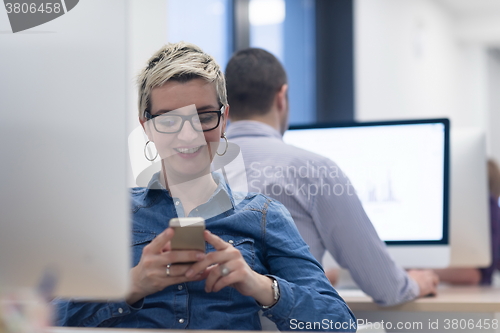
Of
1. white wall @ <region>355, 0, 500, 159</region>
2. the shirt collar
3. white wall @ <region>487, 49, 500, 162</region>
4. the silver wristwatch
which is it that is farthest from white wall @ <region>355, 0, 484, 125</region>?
the silver wristwatch

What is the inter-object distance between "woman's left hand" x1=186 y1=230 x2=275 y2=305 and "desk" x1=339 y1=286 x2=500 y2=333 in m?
0.58

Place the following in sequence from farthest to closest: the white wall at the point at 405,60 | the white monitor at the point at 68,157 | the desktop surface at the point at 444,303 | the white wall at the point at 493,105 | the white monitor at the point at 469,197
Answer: the white wall at the point at 493,105 < the white wall at the point at 405,60 < the white monitor at the point at 469,197 < the desktop surface at the point at 444,303 < the white monitor at the point at 68,157

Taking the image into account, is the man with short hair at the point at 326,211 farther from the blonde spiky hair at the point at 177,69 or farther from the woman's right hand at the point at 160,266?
the woman's right hand at the point at 160,266

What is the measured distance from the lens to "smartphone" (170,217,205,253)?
823mm

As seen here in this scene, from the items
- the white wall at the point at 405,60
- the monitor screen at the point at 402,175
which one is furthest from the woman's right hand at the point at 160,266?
the white wall at the point at 405,60

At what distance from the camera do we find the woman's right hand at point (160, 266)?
0.86m

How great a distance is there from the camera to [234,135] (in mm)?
1506

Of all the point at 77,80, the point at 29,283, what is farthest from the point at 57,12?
the point at 29,283

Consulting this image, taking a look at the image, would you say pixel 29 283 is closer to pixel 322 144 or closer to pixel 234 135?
pixel 234 135

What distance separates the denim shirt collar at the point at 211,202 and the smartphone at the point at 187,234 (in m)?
0.23

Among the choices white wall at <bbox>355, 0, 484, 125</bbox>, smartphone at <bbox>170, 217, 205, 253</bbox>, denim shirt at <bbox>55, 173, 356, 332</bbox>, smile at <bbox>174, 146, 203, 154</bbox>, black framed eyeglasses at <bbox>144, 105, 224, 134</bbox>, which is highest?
white wall at <bbox>355, 0, 484, 125</bbox>

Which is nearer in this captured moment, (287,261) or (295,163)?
(287,261)

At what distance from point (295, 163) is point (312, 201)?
105 millimetres

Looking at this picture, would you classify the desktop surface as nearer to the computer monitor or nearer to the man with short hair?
the man with short hair
